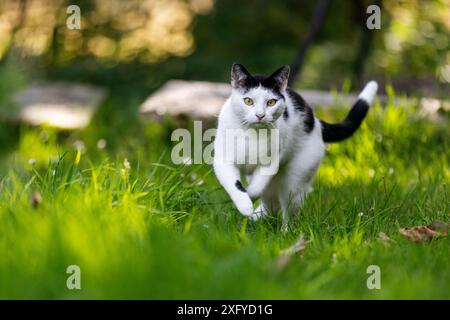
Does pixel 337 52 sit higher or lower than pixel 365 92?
higher

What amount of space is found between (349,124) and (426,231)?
84 cm

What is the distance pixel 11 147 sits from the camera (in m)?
5.00

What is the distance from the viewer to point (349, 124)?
Answer: 3059 millimetres

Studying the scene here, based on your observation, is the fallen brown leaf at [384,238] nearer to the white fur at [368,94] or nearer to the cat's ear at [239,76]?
the cat's ear at [239,76]

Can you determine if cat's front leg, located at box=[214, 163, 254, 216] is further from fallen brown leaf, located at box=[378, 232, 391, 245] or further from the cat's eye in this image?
fallen brown leaf, located at box=[378, 232, 391, 245]

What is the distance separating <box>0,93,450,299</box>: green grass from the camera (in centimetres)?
179

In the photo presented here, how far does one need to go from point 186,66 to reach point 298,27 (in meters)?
1.16

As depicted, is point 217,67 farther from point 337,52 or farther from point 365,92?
point 365,92

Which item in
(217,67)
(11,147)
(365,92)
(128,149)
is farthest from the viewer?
(217,67)

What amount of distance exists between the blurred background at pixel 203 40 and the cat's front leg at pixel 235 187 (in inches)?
139

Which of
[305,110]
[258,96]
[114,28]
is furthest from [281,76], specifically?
[114,28]

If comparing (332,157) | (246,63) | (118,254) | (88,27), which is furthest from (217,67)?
(118,254)

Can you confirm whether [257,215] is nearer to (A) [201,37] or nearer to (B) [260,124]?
(B) [260,124]

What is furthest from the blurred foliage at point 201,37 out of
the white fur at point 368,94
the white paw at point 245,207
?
the white paw at point 245,207
